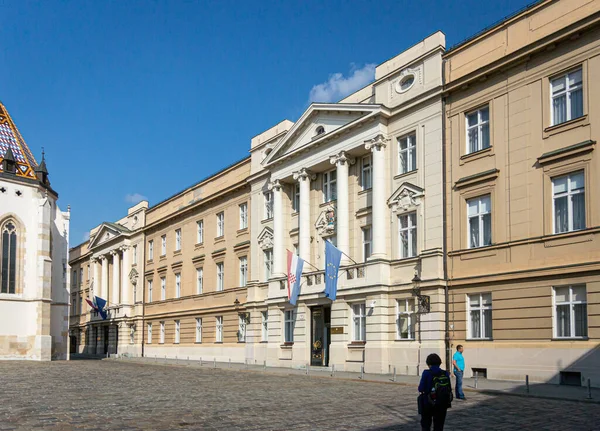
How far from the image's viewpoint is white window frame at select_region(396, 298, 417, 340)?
29.2 metres

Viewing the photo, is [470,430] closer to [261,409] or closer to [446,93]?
[261,409]

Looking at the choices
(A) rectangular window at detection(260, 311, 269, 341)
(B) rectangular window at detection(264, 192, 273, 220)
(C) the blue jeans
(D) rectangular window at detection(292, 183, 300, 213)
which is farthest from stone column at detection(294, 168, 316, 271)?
(C) the blue jeans

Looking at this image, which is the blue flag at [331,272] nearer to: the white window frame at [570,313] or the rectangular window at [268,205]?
the rectangular window at [268,205]

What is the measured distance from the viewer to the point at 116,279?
61219mm

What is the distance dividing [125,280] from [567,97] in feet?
145

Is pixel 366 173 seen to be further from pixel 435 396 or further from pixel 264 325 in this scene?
pixel 435 396

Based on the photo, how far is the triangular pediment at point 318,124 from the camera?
108 feet

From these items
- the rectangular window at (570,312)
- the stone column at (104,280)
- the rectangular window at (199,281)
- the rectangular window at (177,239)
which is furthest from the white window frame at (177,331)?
the rectangular window at (570,312)

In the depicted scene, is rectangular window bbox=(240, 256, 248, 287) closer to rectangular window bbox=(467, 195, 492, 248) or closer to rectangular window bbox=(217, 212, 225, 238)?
rectangular window bbox=(217, 212, 225, 238)

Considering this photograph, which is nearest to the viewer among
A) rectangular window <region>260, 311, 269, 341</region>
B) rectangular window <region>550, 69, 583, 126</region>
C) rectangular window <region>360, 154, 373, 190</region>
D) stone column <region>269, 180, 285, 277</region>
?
rectangular window <region>550, 69, 583, 126</region>

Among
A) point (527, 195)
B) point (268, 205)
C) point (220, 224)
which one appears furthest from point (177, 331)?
point (527, 195)

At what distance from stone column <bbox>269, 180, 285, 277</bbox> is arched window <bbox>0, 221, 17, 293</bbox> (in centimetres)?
2175

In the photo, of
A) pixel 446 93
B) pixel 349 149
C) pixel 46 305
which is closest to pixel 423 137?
pixel 446 93

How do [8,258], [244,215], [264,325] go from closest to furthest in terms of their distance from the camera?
1. [264,325]
2. [244,215]
3. [8,258]
